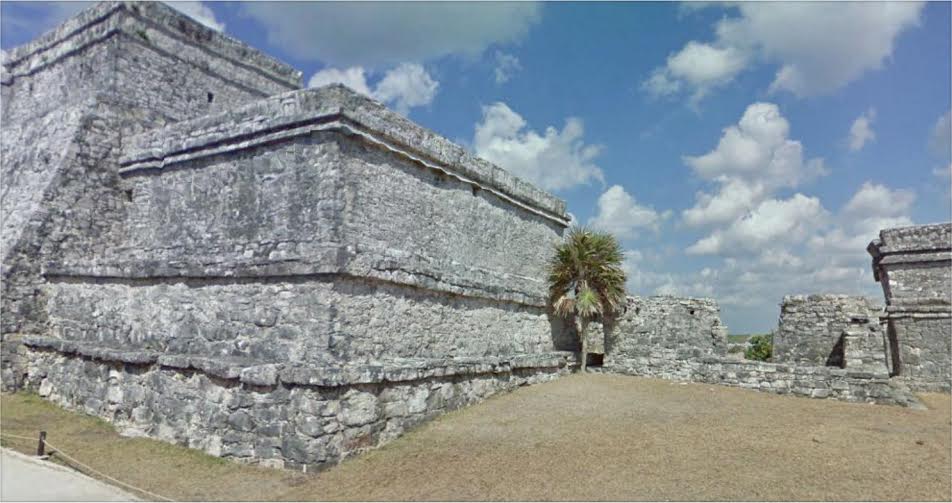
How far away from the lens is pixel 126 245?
10250mm

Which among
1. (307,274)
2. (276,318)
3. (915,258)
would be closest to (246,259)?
(276,318)

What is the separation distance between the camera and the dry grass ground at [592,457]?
241 inches

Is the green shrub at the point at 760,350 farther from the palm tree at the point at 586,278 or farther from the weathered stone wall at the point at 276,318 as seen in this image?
the weathered stone wall at the point at 276,318

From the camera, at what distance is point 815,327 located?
44.8 feet

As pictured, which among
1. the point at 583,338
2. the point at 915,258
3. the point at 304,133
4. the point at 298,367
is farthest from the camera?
the point at 915,258

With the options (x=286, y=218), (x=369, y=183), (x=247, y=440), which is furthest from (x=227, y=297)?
(x=369, y=183)

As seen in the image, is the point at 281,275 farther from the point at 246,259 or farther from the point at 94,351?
the point at 94,351

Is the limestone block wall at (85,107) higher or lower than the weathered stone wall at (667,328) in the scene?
higher

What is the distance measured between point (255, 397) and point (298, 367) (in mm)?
735

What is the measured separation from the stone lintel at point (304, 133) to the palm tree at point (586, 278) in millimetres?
2763

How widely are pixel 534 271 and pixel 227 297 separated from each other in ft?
23.3

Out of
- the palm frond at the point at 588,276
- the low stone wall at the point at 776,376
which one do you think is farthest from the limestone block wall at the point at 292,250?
the low stone wall at the point at 776,376

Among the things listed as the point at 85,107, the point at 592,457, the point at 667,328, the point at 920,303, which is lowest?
the point at 592,457

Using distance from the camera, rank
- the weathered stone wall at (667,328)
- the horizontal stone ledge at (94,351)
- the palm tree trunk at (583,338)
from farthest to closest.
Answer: the palm tree trunk at (583,338)
the weathered stone wall at (667,328)
the horizontal stone ledge at (94,351)
